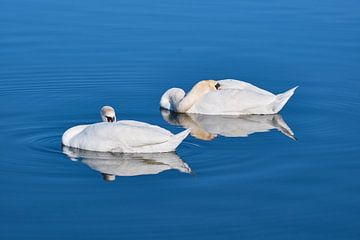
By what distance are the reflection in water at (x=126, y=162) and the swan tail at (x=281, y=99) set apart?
2.71 metres

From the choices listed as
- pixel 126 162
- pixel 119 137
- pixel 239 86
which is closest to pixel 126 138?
pixel 119 137

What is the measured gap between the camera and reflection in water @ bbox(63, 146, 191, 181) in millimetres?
11070

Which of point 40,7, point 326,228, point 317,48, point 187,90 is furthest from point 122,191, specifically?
point 40,7

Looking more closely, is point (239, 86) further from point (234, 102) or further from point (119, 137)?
point (119, 137)

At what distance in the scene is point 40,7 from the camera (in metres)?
21.1

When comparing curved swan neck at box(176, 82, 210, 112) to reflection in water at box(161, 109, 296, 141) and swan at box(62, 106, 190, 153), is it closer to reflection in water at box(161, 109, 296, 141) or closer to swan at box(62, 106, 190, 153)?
reflection in water at box(161, 109, 296, 141)

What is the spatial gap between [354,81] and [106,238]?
7.64 m

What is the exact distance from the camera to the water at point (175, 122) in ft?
31.0

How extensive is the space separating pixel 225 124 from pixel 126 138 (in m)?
2.47

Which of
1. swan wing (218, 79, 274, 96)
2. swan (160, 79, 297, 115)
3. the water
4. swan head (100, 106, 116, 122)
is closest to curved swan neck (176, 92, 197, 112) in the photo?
swan (160, 79, 297, 115)

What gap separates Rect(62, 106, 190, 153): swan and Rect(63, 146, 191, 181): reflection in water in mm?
67

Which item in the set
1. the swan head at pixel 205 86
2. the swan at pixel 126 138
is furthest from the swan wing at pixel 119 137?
the swan head at pixel 205 86

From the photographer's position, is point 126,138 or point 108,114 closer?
point 126,138

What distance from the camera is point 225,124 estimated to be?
13656 millimetres
